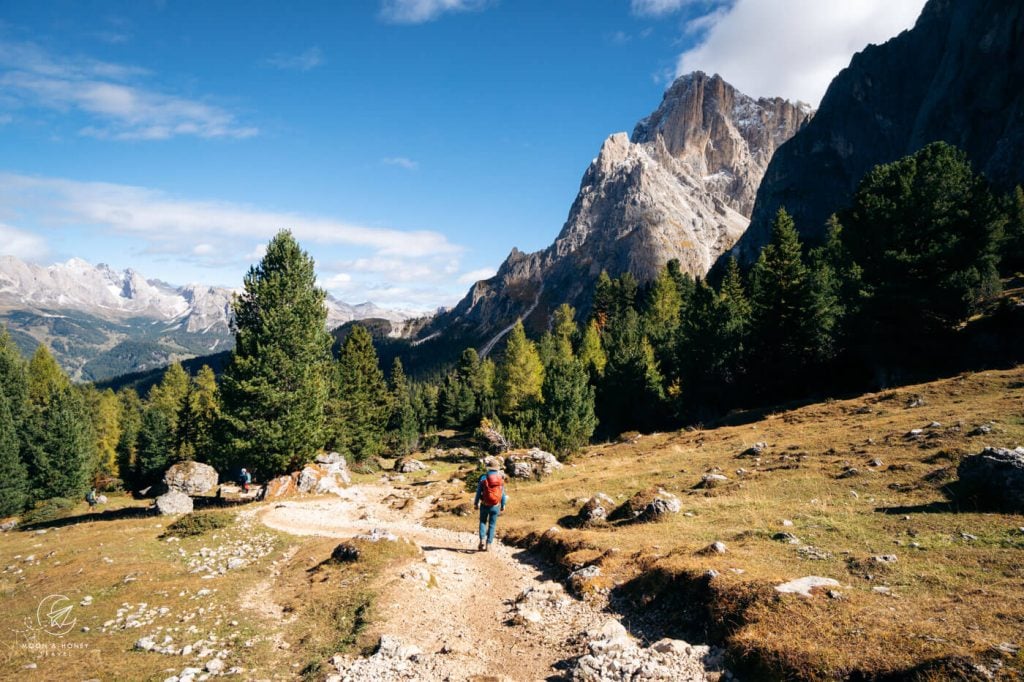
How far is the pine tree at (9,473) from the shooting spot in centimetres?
4691

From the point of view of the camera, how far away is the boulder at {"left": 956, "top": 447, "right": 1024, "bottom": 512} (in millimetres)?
13703

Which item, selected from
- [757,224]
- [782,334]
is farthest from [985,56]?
[782,334]

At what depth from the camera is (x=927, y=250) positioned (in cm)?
3847

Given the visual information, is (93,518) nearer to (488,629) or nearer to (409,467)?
(409,467)

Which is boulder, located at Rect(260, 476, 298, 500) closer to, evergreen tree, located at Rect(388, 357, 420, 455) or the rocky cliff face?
evergreen tree, located at Rect(388, 357, 420, 455)

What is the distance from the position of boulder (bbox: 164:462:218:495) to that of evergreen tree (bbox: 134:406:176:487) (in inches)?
→ 1649

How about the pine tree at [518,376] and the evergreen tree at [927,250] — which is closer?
the evergreen tree at [927,250]

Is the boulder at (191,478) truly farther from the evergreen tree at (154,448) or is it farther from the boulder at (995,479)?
the boulder at (995,479)

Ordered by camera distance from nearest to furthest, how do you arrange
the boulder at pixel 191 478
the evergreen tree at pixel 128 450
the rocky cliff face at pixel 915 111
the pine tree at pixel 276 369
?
the pine tree at pixel 276 369 → the boulder at pixel 191 478 → the evergreen tree at pixel 128 450 → the rocky cliff face at pixel 915 111

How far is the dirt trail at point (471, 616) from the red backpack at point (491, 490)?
7.07ft

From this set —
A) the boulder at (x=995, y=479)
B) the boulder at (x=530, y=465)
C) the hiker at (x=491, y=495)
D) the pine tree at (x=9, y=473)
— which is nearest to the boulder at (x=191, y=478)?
the pine tree at (x=9, y=473)

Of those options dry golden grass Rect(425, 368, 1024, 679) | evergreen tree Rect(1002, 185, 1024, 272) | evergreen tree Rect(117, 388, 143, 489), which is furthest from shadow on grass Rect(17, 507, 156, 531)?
evergreen tree Rect(1002, 185, 1024, 272)

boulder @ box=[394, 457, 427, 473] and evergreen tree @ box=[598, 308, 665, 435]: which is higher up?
evergreen tree @ box=[598, 308, 665, 435]

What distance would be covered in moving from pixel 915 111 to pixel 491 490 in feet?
640
